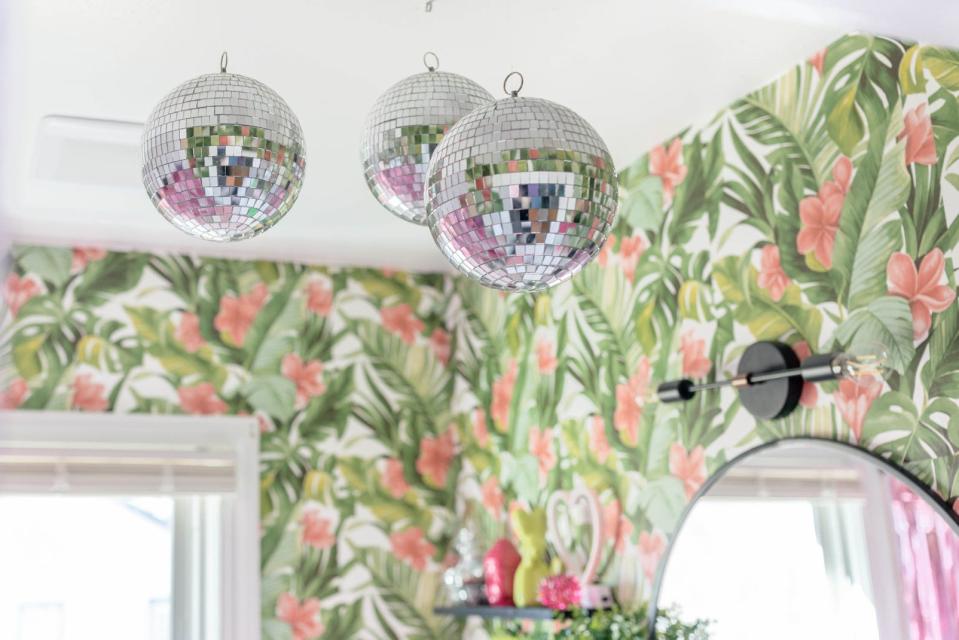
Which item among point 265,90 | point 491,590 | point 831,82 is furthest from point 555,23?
point 491,590

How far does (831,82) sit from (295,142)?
3.90ft

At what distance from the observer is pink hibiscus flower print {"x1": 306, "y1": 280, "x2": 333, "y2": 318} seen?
3.39 metres

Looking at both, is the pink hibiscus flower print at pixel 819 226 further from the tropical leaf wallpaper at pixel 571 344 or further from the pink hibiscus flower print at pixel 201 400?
the pink hibiscus flower print at pixel 201 400

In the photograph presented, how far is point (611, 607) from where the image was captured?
252 cm

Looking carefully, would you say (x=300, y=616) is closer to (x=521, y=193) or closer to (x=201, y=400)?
(x=201, y=400)

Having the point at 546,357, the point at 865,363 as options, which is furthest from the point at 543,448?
the point at 865,363

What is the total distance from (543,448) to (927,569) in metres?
1.42

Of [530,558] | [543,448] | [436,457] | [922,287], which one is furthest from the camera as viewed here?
[436,457]

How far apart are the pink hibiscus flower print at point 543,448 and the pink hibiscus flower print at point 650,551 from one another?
1.58ft

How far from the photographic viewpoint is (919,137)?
1837mm

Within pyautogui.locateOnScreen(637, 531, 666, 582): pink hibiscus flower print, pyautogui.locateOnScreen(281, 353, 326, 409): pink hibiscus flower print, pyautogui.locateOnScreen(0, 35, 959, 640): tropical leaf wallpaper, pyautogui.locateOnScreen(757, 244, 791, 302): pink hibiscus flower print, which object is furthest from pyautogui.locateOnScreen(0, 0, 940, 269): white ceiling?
pyautogui.locateOnScreen(637, 531, 666, 582): pink hibiscus flower print

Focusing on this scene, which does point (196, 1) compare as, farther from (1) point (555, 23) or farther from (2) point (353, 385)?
(2) point (353, 385)

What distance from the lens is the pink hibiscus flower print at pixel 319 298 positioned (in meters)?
3.39

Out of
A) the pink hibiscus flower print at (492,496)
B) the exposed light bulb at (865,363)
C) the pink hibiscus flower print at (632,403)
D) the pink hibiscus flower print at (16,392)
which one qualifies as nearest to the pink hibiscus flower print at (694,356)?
the pink hibiscus flower print at (632,403)
